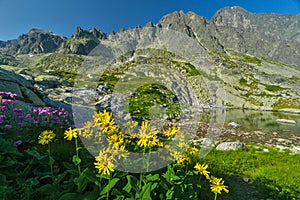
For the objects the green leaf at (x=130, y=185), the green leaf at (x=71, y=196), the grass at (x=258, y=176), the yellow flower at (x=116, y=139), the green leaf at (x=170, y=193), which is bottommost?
the grass at (x=258, y=176)

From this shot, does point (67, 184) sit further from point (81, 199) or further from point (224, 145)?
point (224, 145)

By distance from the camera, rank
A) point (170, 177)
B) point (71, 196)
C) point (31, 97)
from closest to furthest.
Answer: point (71, 196), point (170, 177), point (31, 97)

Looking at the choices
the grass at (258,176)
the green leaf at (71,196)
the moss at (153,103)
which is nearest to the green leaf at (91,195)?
the green leaf at (71,196)

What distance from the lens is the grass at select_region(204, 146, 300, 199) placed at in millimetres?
5595

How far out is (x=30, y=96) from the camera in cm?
1079

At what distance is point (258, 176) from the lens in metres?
7.01

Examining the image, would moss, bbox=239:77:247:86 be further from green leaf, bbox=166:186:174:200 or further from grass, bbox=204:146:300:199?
green leaf, bbox=166:186:174:200

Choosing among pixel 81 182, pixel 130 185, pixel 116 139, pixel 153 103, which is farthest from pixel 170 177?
pixel 153 103

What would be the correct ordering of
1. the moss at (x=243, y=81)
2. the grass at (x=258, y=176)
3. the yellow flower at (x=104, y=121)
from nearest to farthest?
1. the yellow flower at (x=104, y=121)
2. the grass at (x=258, y=176)
3. the moss at (x=243, y=81)

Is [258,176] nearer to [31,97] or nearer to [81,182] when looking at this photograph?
[81,182]

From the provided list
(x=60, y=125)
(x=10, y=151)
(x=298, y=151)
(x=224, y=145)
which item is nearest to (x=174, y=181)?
(x=10, y=151)

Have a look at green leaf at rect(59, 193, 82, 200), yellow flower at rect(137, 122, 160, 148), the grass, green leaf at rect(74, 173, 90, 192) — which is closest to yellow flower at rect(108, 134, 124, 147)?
yellow flower at rect(137, 122, 160, 148)

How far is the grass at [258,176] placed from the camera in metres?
5.59

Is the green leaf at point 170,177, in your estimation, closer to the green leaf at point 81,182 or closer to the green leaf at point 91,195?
the green leaf at point 91,195
